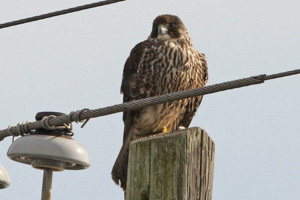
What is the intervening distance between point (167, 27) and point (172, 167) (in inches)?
143

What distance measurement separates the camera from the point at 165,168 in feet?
10.7

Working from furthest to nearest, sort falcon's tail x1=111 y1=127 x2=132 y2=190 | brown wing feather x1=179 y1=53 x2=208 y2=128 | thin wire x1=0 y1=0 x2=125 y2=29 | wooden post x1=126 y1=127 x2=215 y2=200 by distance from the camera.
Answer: brown wing feather x1=179 y1=53 x2=208 y2=128, falcon's tail x1=111 y1=127 x2=132 y2=190, thin wire x1=0 y1=0 x2=125 y2=29, wooden post x1=126 y1=127 x2=215 y2=200

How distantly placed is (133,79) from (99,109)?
8.11ft

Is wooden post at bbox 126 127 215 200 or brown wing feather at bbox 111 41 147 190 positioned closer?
wooden post at bbox 126 127 215 200

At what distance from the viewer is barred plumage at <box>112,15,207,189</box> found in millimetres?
6195

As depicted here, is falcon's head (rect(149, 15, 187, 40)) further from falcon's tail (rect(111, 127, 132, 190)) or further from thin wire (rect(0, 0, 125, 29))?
thin wire (rect(0, 0, 125, 29))

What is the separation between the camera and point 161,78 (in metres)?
6.17

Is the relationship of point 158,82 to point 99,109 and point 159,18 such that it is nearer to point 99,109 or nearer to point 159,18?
point 159,18

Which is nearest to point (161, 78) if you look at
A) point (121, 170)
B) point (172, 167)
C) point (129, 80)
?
point (129, 80)

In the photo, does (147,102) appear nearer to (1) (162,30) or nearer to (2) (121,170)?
(2) (121,170)

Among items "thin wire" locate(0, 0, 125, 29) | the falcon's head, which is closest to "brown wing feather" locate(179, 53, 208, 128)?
the falcon's head

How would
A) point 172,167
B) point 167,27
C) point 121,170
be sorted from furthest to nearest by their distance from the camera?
point 167,27
point 121,170
point 172,167

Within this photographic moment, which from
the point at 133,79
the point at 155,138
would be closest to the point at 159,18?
the point at 133,79

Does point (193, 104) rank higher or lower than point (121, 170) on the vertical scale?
higher
